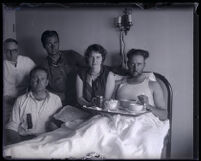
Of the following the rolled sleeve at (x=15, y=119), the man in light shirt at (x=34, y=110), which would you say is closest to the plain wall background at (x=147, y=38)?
the man in light shirt at (x=34, y=110)

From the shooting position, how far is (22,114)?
4.98ft

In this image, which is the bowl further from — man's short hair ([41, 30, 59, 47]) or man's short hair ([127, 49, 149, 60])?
man's short hair ([41, 30, 59, 47])

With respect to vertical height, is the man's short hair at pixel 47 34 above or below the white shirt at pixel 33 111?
above

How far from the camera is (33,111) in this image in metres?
1.52

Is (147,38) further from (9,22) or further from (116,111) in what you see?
(9,22)

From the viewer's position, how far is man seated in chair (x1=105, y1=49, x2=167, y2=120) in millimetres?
1474

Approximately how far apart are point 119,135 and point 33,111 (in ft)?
1.56

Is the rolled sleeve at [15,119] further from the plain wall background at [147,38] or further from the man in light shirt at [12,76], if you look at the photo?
the plain wall background at [147,38]

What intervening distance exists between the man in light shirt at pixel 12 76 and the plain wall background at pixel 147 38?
0.05 meters

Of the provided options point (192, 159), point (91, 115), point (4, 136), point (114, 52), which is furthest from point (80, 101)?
point (192, 159)

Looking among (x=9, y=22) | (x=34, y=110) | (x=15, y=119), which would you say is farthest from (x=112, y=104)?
(x=9, y=22)

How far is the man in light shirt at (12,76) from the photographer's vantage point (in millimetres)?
1514

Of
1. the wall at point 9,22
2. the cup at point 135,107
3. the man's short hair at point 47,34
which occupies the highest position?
the wall at point 9,22

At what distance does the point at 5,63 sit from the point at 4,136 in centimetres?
39
